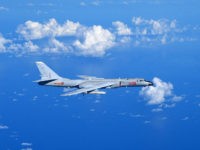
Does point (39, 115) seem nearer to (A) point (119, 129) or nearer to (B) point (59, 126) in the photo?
(B) point (59, 126)

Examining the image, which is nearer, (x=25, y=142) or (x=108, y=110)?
(x=25, y=142)

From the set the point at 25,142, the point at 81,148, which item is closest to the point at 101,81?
the point at 81,148

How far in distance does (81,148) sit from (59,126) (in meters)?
21.7

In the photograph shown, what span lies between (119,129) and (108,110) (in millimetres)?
13817

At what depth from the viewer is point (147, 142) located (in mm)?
164500

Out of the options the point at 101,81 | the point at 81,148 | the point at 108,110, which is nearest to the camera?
the point at 101,81

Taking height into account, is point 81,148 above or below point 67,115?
below

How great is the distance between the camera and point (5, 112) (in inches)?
7712

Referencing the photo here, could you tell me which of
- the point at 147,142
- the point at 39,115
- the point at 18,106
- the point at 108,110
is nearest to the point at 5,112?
the point at 18,106

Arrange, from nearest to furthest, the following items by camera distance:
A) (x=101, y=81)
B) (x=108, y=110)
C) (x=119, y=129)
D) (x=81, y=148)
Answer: (x=101, y=81), (x=81, y=148), (x=119, y=129), (x=108, y=110)

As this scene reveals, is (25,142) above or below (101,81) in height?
below

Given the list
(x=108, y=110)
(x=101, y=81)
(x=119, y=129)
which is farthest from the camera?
(x=108, y=110)

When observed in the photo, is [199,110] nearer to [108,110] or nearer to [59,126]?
[108,110]

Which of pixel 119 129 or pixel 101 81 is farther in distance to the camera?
pixel 119 129
